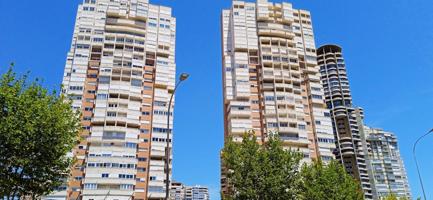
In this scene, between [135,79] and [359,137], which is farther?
[359,137]

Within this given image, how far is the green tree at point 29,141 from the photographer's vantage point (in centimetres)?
2094

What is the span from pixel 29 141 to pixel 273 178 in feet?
66.4

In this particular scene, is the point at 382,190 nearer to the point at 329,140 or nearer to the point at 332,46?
the point at 332,46

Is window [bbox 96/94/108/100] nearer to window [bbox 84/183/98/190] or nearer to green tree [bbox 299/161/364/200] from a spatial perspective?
window [bbox 84/183/98/190]

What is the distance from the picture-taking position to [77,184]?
2475 inches

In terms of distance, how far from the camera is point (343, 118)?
131250 mm

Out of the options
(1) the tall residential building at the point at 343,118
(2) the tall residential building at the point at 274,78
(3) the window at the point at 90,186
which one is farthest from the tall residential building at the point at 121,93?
(1) the tall residential building at the point at 343,118

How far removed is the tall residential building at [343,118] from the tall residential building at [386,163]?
706cm

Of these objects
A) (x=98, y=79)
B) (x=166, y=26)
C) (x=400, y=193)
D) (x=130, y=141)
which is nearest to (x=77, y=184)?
(x=130, y=141)

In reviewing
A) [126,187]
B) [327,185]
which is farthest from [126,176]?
[327,185]

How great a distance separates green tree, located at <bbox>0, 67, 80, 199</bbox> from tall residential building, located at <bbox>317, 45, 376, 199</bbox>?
368ft

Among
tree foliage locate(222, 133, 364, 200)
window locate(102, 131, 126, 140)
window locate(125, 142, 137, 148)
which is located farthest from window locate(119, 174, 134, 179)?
tree foliage locate(222, 133, 364, 200)

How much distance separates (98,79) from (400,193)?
406 ft

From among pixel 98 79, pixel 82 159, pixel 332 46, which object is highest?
pixel 332 46
